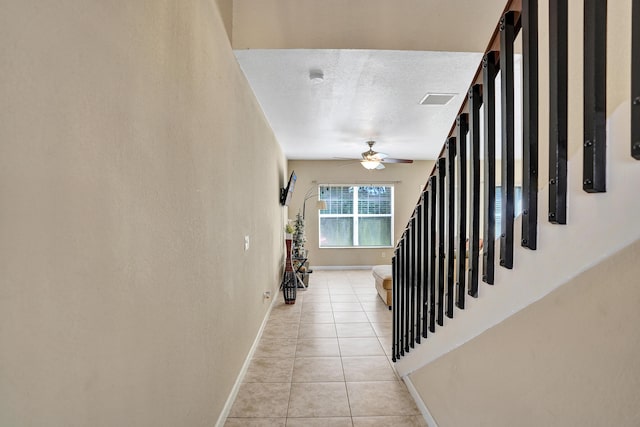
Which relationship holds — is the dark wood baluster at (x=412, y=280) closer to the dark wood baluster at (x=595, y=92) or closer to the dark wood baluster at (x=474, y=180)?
the dark wood baluster at (x=474, y=180)

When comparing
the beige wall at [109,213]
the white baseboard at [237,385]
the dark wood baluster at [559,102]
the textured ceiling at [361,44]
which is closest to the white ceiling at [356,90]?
the textured ceiling at [361,44]

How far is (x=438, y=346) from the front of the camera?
194 cm

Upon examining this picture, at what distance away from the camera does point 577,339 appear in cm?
112

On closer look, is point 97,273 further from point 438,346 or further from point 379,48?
point 379,48

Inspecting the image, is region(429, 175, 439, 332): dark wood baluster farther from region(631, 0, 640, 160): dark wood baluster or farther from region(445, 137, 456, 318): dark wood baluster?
region(631, 0, 640, 160): dark wood baluster

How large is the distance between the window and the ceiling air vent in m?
4.32

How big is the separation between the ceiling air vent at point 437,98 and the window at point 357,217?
14.2ft

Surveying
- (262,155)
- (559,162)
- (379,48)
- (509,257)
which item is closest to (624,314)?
(509,257)

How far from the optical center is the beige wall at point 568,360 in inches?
37.4

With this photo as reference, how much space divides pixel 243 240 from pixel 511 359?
213 centimetres

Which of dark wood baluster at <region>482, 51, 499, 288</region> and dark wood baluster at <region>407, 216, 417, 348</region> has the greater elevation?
dark wood baluster at <region>482, 51, 499, 288</region>

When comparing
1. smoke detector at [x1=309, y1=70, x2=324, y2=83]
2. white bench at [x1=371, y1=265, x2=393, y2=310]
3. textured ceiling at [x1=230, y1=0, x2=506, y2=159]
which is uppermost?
textured ceiling at [x1=230, y1=0, x2=506, y2=159]

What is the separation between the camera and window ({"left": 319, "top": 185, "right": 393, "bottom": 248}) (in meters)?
8.16

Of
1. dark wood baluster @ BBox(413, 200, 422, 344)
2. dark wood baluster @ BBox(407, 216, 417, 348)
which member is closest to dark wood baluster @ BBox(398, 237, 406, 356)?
dark wood baluster @ BBox(407, 216, 417, 348)
